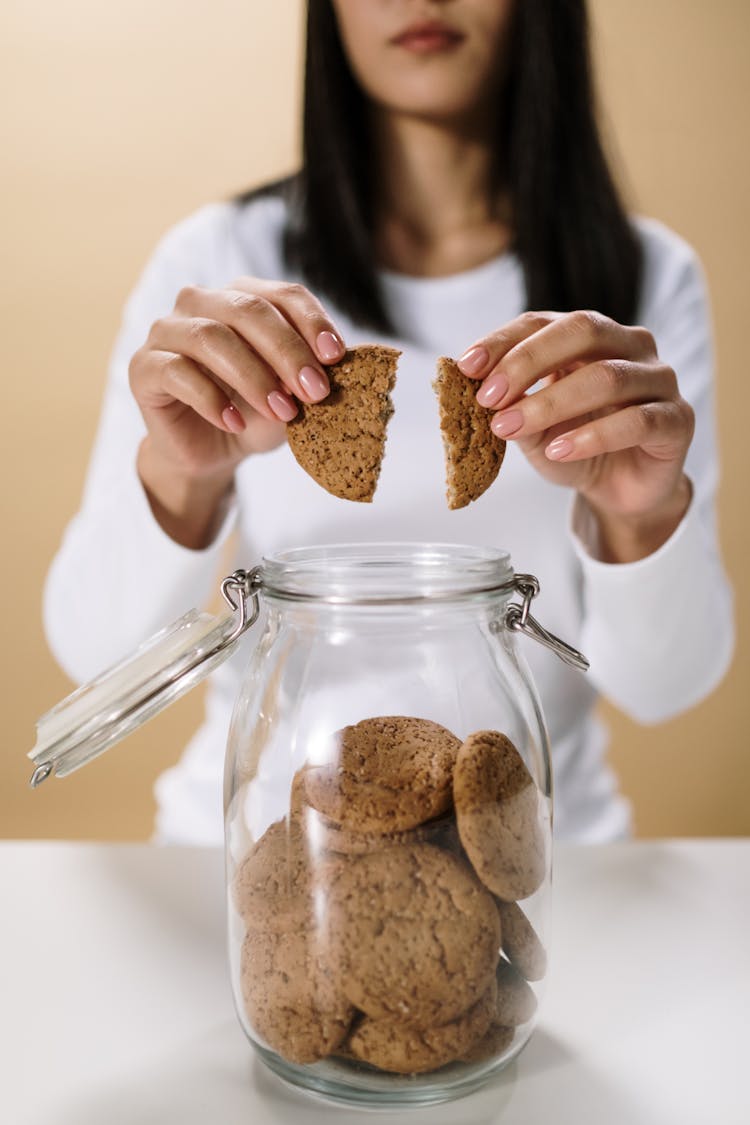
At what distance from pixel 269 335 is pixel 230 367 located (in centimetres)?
4

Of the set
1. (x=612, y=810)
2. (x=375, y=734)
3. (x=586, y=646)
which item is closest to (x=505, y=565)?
(x=375, y=734)

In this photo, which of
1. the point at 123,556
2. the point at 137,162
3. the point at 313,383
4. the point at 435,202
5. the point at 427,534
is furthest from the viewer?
the point at 137,162

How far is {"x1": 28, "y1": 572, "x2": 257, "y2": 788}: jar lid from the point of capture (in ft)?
1.60

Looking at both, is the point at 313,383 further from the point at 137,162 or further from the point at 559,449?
the point at 137,162

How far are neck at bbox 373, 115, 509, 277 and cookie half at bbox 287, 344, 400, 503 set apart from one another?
0.83 m

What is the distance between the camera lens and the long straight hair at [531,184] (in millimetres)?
1281

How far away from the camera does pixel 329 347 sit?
588 mm

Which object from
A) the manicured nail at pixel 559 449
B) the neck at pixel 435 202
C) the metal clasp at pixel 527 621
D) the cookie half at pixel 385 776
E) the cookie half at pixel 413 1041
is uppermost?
the neck at pixel 435 202

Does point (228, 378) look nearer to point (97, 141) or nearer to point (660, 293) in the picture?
point (660, 293)

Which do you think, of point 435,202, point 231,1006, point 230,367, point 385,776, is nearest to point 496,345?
point 230,367

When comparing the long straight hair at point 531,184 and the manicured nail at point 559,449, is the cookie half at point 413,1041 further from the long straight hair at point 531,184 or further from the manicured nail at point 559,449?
the long straight hair at point 531,184

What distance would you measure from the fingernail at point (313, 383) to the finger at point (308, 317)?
12 millimetres

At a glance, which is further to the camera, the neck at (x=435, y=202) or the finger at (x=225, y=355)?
the neck at (x=435, y=202)

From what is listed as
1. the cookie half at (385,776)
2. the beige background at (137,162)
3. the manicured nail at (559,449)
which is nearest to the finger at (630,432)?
the manicured nail at (559,449)
